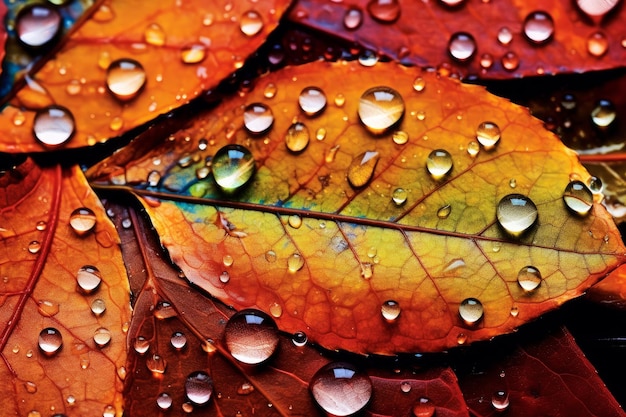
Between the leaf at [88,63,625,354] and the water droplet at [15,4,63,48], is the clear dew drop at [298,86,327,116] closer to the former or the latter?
the leaf at [88,63,625,354]

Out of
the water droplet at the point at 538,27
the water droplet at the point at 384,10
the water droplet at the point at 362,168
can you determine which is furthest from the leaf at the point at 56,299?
the water droplet at the point at 538,27

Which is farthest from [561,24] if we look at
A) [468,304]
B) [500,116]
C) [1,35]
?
[1,35]

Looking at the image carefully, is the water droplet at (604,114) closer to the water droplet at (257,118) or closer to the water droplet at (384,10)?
the water droplet at (384,10)

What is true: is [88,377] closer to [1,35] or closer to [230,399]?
[230,399]

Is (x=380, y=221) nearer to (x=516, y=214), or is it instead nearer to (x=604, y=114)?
(x=516, y=214)

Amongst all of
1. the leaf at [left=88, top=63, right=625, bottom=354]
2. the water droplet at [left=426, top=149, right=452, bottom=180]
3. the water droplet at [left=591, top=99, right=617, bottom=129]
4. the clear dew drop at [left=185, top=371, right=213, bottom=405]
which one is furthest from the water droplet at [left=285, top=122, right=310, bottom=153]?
the water droplet at [left=591, top=99, right=617, bottom=129]

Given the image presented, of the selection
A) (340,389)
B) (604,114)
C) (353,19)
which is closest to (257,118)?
(353,19)
